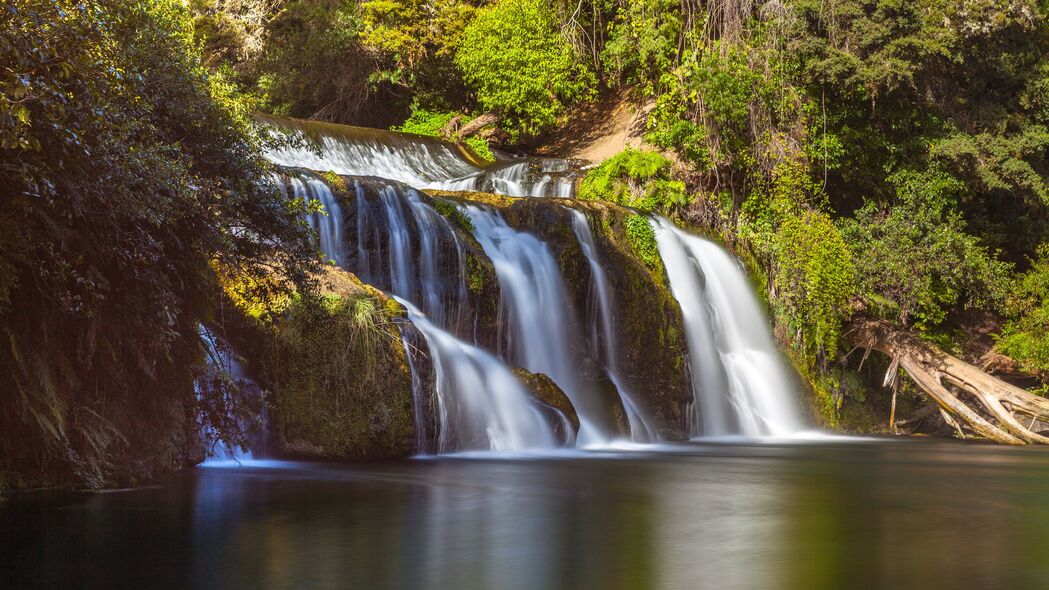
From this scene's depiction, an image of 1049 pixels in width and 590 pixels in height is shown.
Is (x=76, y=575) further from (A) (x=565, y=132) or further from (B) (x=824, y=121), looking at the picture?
(A) (x=565, y=132)

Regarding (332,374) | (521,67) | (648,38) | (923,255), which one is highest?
(521,67)

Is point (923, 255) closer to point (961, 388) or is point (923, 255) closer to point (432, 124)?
point (961, 388)

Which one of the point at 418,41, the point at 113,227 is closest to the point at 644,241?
the point at 113,227

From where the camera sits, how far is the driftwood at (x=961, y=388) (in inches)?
744

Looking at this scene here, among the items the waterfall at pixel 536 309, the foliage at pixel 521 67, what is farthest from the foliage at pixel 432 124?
the waterfall at pixel 536 309

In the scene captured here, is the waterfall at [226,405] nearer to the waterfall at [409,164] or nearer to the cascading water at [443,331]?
the cascading water at [443,331]

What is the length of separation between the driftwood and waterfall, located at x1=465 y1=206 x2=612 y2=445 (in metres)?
8.18

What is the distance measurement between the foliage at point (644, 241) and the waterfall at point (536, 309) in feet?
7.51

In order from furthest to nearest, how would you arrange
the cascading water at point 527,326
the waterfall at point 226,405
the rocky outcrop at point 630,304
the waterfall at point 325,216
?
the rocky outcrop at point 630,304 → the waterfall at point 325,216 → the cascading water at point 527,326 → the waterfall at point 226,405

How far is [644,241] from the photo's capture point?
1898 cm

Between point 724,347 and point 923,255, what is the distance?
559 centimetres

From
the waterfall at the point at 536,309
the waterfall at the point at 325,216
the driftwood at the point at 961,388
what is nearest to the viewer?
the waterfall at the point at 325,216

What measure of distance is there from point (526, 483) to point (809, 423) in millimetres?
12084

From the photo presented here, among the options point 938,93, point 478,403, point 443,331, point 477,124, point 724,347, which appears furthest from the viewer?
point 477,124
